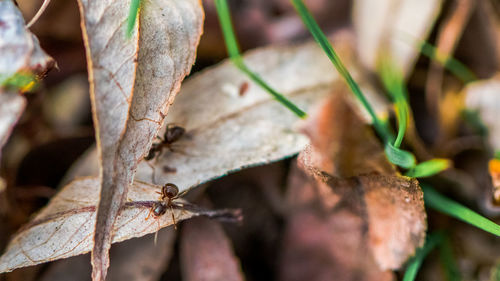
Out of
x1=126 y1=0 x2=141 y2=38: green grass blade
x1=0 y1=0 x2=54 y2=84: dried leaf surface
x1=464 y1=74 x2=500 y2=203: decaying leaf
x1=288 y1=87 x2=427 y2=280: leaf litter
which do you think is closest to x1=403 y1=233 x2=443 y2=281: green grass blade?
x1=288 y1=87 x2=427 y2=280: leaf litter

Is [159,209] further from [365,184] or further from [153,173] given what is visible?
[365,184]

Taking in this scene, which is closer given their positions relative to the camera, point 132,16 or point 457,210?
point 132,16

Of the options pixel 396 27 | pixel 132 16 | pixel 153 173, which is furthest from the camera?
pixel 396 27

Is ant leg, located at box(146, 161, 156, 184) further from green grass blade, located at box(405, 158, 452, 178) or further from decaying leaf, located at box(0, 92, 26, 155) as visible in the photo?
green grass blade, located at box(405, 158, 452, 178)

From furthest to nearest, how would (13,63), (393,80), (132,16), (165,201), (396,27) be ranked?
(396,27)
(393,80)
(165,201)
(132,16)
(13,63)

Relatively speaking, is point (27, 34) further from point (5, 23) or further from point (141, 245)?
point (141, 245)

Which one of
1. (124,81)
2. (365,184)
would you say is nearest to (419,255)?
(365,184)

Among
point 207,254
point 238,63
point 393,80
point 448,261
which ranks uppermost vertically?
point 238,63

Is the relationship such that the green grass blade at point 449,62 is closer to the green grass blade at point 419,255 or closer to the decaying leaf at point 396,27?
the decaying leaf at point 396,27
